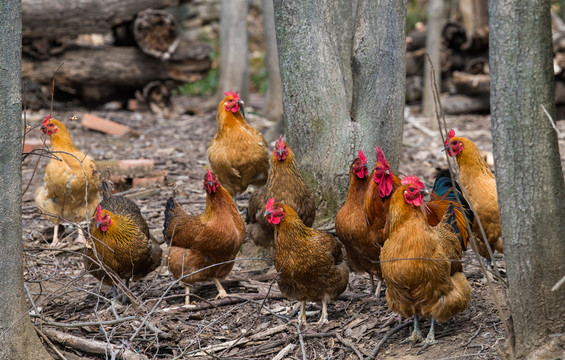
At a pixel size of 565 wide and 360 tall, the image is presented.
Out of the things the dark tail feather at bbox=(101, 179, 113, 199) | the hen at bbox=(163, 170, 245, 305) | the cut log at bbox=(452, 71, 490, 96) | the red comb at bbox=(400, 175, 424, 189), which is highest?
the cut log at bbox=(452, 71, 490, 96)

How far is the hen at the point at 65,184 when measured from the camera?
6.54 metres

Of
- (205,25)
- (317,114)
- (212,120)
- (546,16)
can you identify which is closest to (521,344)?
(546,16)

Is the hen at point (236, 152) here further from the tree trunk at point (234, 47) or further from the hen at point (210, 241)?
the tree trunk at point (234, 47)

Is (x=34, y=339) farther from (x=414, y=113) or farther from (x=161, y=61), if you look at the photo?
(x=414, y=113)

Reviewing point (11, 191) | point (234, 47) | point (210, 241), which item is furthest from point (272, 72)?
point (11, 191)

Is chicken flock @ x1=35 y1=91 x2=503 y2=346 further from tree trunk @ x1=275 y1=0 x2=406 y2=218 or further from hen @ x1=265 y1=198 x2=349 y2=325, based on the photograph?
tree trunk @ x1=275 y1=0 x2=406 y2=218

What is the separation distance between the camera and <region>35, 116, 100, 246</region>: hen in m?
6.54

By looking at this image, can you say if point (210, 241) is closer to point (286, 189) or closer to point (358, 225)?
point (286, 189)

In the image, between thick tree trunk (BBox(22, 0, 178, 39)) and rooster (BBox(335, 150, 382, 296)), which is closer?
rooster (BBox(335, 150, 382, 296))

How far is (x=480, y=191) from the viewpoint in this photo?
530 centimetres

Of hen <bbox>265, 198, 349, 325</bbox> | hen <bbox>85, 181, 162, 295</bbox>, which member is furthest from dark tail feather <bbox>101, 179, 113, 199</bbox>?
hen <bbox>265, 198, 349, 325</bbox>

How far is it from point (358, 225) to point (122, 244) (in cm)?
213

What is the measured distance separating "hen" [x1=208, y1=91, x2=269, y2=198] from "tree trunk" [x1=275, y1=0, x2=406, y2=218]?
112cm

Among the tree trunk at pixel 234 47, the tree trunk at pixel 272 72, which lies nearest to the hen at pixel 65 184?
the tree trunk at pixel 272 72
